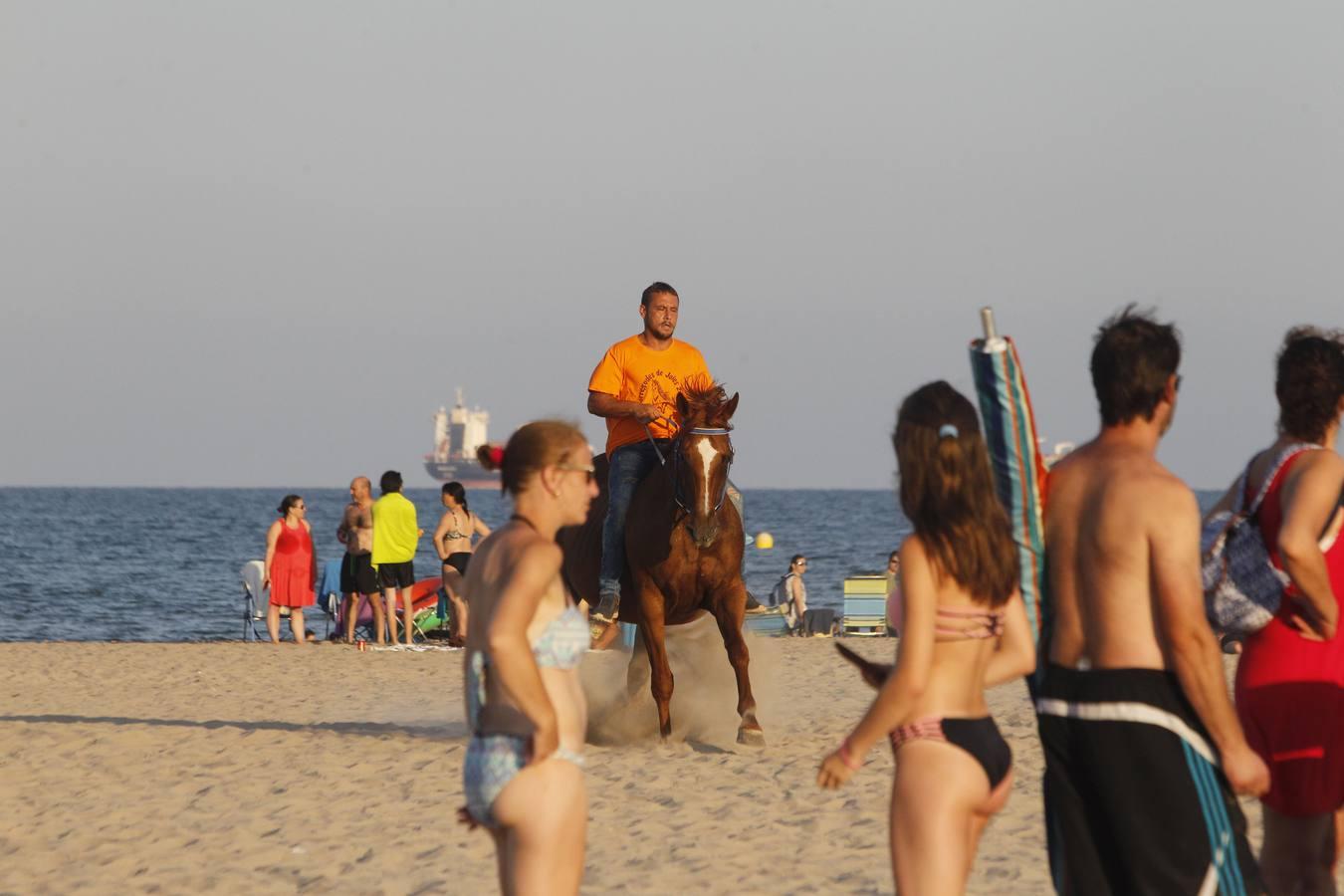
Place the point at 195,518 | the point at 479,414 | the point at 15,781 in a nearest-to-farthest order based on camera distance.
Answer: the point at 15,781
the point at 195,518
the point at 479,414

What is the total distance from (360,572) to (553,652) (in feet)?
54.7

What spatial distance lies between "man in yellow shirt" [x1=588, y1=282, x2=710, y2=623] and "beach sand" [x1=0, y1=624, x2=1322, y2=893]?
5.17 feet

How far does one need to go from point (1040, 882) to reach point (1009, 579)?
140 inches

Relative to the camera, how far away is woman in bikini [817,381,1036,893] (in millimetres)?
3639

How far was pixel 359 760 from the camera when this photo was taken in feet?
34.7

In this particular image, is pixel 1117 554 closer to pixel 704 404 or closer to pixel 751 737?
pixel 704 404

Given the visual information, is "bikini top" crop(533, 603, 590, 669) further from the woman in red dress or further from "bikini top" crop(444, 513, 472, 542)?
the woman in red dress

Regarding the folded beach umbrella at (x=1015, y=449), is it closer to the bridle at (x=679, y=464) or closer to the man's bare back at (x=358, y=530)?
the bridle at (x=679, y=464)

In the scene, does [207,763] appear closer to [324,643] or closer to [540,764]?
[540,764]

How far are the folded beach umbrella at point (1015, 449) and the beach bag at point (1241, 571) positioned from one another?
0.77 meters

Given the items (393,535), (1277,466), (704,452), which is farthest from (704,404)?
(393,535)

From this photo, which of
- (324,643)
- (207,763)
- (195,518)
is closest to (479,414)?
(195,518)

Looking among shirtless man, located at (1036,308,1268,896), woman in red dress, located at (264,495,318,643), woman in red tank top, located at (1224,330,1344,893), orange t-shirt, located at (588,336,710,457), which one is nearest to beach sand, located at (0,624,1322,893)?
orange t-shirt, located at (588,336,710,457)

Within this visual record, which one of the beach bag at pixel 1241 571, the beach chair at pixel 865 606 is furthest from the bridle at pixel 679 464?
the beach chair at pixel 865 606
